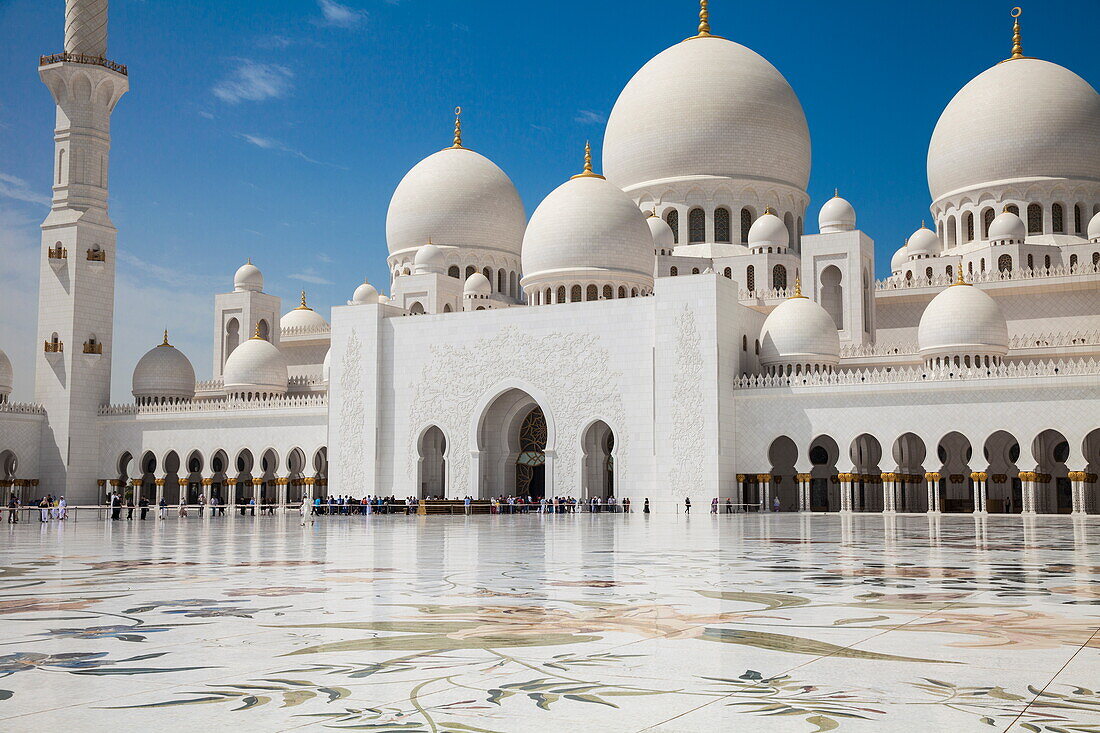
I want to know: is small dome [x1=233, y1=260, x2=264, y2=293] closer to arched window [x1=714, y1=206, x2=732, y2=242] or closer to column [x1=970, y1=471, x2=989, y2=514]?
arched window [x1=714, y1=206, x2=732, y2=242]

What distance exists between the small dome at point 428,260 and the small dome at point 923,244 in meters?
12.5

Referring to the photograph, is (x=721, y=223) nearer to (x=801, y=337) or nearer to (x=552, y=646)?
(x=801, y=337)

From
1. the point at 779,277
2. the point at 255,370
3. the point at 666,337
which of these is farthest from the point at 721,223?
the point at 255,370

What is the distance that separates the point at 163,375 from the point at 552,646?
98.1 feet

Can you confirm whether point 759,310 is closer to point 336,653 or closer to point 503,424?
point 503,424

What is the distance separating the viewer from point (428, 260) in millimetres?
29812

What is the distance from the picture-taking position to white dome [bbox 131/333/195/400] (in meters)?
31.6

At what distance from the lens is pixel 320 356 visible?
3447 cm

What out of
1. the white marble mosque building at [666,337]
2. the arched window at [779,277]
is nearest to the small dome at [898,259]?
the white marble mosque building at [666,337]

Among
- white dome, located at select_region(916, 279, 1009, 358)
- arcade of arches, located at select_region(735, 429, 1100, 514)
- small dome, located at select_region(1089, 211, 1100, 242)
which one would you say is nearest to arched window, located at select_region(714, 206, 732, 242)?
arcade of arches, located at select_region(735, 429, 1100, 514)

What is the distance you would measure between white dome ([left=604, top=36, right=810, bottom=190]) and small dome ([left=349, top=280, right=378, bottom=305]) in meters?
9.06

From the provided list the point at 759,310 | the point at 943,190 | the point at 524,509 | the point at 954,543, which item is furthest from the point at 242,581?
the point at 943,190

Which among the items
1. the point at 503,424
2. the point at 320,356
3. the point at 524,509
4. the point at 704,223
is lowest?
the point at 524,509

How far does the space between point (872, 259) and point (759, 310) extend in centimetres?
315
